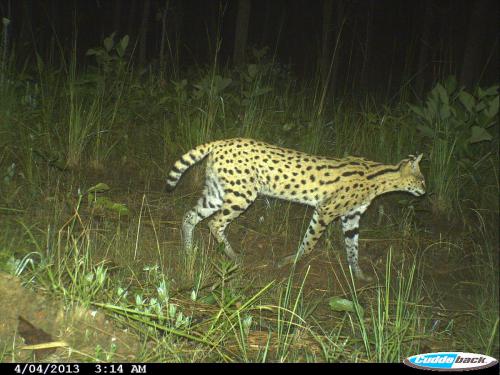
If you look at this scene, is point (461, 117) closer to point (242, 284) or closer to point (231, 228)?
point (231, 228)

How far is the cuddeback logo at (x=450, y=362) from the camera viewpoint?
2.82 meters

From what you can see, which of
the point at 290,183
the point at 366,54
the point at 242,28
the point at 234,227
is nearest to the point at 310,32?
the point at 242,28

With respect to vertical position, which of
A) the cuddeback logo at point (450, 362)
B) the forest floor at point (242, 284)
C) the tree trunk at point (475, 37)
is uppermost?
the tree trunk at point (475, 37)

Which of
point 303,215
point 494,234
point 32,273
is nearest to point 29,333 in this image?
point 32,273

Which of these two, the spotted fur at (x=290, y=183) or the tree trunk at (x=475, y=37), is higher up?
the tree trunk at (x=475, y=37)

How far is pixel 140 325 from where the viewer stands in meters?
3.39

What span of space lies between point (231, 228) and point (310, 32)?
3063 centimetres

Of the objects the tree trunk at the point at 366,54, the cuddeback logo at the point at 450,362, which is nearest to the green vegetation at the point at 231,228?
the cuddeback logo at the point at 450,362

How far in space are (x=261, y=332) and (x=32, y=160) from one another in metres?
3.25

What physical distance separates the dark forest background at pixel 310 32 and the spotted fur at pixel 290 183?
207 centimetres

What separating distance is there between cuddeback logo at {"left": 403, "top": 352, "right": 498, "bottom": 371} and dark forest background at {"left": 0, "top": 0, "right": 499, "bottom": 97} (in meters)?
5.28

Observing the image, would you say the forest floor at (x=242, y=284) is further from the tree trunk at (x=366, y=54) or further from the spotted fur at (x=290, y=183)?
the tree trunk at (x=366, y=54)

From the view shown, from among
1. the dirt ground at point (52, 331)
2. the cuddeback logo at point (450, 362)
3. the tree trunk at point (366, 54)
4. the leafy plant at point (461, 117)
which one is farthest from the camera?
the tree trunk at point (366, 54)

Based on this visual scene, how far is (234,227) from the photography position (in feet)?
21.4
